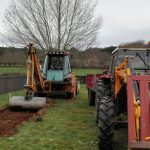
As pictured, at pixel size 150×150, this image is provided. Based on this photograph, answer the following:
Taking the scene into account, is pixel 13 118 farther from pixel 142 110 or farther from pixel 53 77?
pixel 53 77

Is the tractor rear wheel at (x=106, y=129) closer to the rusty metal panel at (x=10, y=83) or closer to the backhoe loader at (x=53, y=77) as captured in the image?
the backhoe loader at (x=53, y=77)

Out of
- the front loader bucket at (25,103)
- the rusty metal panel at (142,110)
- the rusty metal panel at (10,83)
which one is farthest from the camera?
the rusty metal panel at (10,83)

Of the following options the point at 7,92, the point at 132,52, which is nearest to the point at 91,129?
the point at 132,52

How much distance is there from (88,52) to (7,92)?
20.3m

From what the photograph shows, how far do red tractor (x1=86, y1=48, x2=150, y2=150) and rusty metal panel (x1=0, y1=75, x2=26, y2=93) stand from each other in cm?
1158

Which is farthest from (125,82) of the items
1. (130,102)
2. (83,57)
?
(83,57)

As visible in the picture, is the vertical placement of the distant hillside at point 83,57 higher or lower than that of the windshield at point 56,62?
higher

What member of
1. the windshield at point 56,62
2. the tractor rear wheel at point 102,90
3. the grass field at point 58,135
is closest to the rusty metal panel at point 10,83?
the windshield at point 56,62

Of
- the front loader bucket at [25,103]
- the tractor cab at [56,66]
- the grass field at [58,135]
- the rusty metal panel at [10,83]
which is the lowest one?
the grass field at [58,135]

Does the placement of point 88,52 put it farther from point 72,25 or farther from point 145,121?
point 145,121

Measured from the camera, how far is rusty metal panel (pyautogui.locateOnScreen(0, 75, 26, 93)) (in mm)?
21163

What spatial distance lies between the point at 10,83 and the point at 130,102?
55.6 ft

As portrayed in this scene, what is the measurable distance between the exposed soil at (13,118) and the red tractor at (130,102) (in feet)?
7.59

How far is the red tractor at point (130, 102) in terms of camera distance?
21.5 ft
